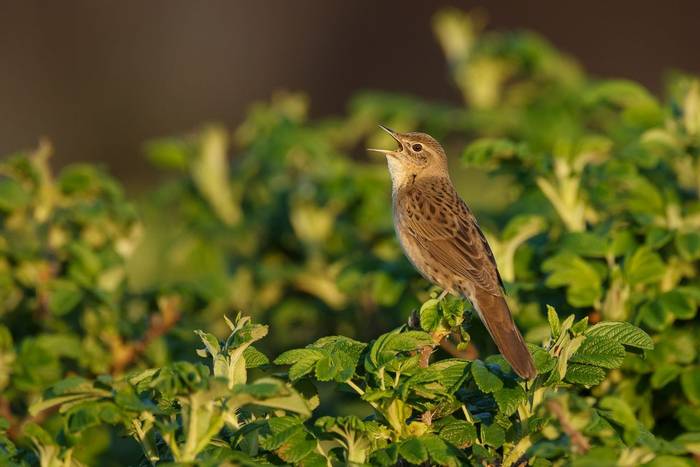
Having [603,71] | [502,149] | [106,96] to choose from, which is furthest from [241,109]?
[502,149]

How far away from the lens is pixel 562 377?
361 centimetres

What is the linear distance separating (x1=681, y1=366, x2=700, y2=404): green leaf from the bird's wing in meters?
0.80

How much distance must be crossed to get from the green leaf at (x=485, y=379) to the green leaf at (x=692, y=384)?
143 centimetres

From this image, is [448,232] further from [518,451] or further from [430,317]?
[518,451]

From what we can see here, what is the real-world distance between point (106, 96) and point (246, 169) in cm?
1158

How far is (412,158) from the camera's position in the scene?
634 cm

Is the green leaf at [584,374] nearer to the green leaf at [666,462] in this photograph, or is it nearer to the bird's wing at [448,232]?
the green leaf at [666,462]

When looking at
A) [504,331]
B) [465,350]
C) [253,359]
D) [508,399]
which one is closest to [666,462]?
[508,399]

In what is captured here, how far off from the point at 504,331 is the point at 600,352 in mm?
966

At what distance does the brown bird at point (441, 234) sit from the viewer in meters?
4.93

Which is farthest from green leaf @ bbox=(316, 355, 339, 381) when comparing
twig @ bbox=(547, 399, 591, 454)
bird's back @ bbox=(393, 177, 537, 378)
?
bird's back @ bbox=(393, 177, 537, 378)

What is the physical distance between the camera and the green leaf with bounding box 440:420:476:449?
3.52m

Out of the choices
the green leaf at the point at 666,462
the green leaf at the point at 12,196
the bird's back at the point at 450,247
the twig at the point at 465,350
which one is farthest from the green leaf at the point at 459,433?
the green leaf at the point at 12,196

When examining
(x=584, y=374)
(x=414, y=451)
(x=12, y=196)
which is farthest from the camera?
(x=12, y=196)
